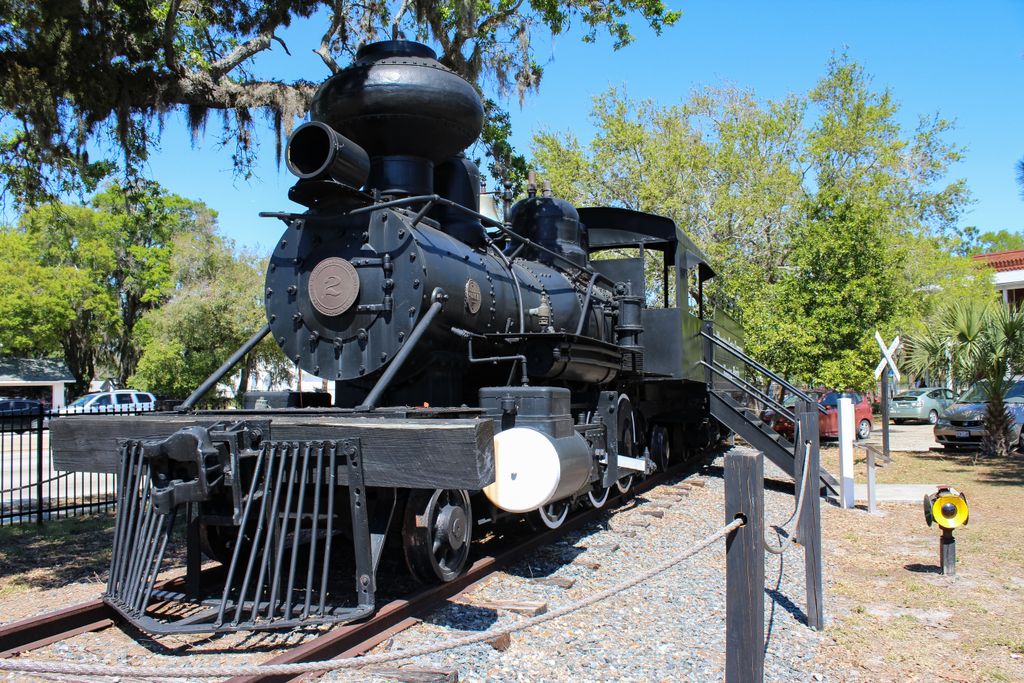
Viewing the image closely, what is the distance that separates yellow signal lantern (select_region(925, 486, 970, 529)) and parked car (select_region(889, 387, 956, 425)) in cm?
2307

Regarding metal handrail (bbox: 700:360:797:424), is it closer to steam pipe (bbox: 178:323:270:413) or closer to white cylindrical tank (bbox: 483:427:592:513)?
white cylindrical tank (bbox: 483:427:592:513)

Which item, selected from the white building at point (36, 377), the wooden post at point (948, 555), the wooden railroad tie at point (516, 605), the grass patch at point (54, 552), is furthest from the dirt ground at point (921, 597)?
the white building at point (36, 377)

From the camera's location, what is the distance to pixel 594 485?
7211 millimetres

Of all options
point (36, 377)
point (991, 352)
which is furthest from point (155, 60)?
point (36, 377)

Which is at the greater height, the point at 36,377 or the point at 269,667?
the point at 36,377

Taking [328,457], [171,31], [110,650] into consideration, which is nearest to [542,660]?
[328,457]

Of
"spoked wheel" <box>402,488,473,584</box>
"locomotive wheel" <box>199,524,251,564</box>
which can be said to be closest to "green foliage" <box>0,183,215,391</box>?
"locomotive wheel" <box>199,524,251,564</box>

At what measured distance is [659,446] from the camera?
1039 cm

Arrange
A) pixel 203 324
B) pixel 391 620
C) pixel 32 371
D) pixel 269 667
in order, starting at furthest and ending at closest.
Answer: pixel 32 371 → pixel 203 324 → pixel 391 620 → pixel 269 667

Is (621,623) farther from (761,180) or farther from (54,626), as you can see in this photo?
(761,180)

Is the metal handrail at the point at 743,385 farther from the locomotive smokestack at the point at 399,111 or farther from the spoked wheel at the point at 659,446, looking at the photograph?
the locomotive smokestack at the point at 399,111

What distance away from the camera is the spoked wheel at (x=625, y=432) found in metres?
7.63

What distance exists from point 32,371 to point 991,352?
35384 mm

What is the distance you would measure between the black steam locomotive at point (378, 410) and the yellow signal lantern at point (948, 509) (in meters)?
2.56
